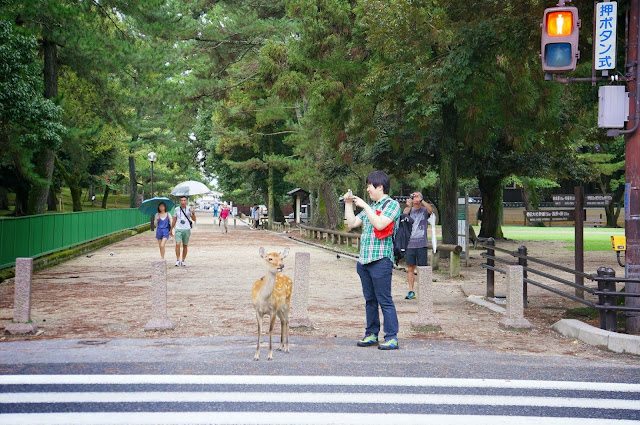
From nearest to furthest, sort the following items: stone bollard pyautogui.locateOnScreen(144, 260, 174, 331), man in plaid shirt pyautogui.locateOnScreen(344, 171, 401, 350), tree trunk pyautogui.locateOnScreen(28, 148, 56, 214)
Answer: man in plaid shirt pyautogui.locateOnScreen(344, 171, 401, 350), stone bollard pyautogui.locateOnScreen(144, 260, 174, 331), tree trunk pyautogui.locateOnScreen(28, 148, 56, 214)

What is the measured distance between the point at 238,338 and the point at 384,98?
11368 millimetres

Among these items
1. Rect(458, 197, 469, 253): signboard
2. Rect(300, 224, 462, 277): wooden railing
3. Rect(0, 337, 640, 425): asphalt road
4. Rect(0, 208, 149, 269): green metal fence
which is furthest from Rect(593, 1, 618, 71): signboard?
Rect(0, 208, 149, 269): green metal fence

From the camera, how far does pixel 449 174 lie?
20.9 meters

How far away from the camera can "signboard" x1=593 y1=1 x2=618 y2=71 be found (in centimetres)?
888

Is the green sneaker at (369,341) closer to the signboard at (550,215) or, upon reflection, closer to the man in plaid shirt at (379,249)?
the man in plaid shirt at (379,249)

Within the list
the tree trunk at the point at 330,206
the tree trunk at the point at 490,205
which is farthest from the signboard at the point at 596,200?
the tree trunk at the point at 330,206

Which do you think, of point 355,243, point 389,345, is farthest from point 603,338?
point 355,243

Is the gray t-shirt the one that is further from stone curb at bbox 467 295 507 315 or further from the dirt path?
stone curb at bbox 467 295 507 315

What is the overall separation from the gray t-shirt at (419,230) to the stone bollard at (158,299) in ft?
18.9

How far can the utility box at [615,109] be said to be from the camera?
347 inches

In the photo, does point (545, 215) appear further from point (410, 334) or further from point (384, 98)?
point (410, 334)

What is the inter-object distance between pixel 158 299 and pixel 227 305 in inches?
120

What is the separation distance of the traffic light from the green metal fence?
12.6m

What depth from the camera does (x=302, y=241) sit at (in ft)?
113
